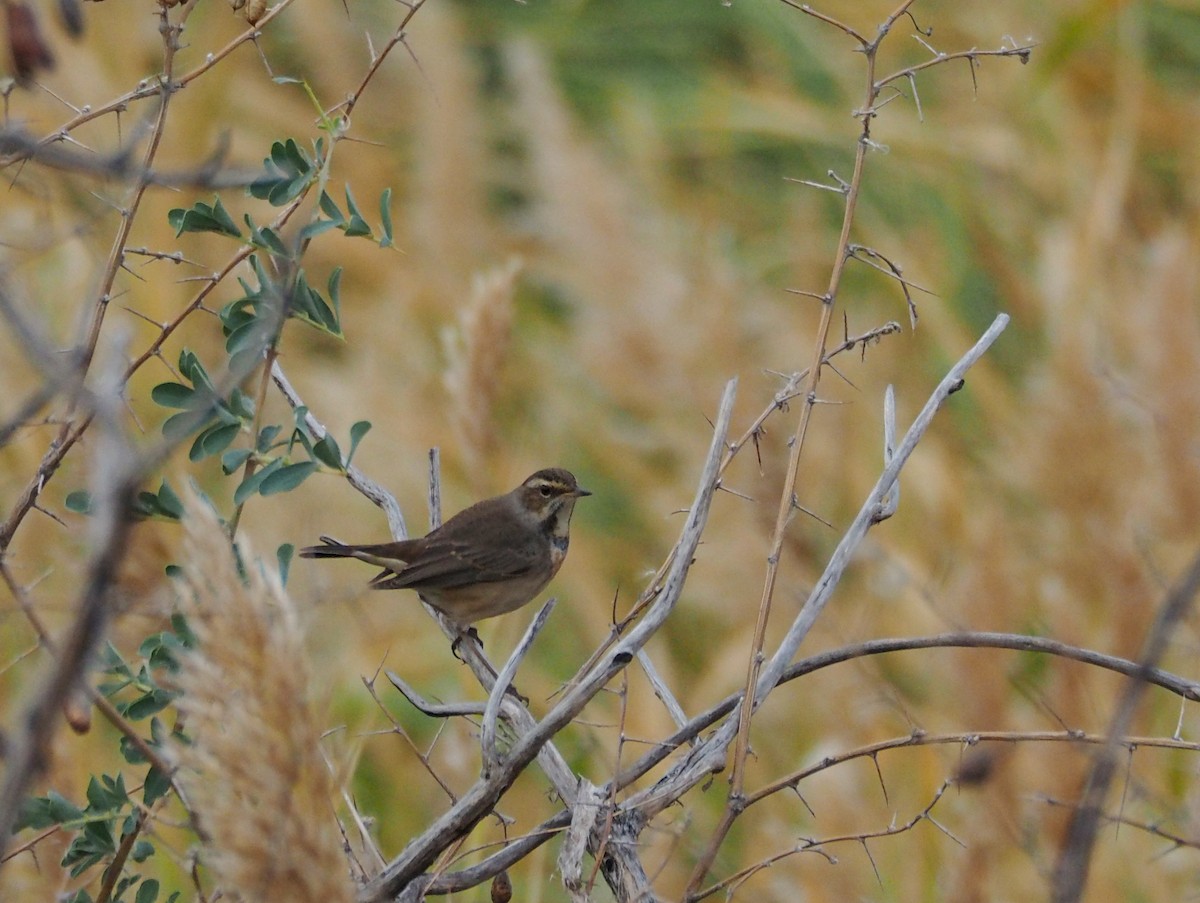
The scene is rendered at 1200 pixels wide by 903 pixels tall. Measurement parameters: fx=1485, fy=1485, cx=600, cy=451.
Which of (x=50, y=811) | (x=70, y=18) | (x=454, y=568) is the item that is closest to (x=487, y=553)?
(x=454, y=568)

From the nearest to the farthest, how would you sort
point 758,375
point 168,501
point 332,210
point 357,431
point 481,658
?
point 168,501 < point 332,210 < point 357,431 < point 481,658 < point 758,375

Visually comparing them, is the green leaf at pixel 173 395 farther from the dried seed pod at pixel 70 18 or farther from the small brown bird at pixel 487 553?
the small brown bird at pixel 487 553

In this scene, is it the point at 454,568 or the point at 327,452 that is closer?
the point at 327,452

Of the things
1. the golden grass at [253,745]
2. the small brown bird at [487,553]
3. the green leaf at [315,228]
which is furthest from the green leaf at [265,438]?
the small brown bird at [487,553]

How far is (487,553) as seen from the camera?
146 inches

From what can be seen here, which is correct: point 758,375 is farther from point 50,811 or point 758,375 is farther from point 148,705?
point 50,811

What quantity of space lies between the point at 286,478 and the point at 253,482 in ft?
0.16

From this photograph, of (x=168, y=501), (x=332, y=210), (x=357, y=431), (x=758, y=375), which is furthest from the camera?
(x=758, y=375)

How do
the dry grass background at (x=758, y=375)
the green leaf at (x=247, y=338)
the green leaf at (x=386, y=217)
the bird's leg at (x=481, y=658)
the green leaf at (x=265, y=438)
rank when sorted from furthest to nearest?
the dry grass background at (x=758, y=375) → the bird's leg at (x=481, y=658) → the green leaf at (x=386, y=217) → the green leaf at (x=265, y=438) → the green leaf at (x=247, y=338)

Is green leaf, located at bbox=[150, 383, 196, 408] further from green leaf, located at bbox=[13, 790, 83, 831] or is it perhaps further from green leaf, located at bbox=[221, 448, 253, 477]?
green leaf, located at bbox=[13, 790, 83, 831]

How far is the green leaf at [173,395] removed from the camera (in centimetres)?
176

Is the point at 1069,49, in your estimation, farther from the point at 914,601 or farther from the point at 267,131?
the point at 267,131

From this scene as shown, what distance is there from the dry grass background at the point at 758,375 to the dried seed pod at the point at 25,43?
0.54 ft

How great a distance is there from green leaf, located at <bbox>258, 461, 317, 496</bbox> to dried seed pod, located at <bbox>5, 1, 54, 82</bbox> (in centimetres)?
54
